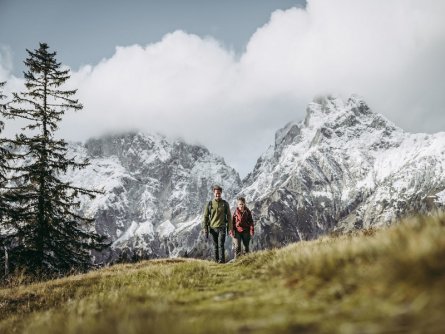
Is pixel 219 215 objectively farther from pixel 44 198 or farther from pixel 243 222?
pixel 44 198

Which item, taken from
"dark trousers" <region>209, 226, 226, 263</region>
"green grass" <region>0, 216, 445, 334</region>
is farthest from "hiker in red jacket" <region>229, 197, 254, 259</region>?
"green grass" <region>0, 216, 445, 334</region>

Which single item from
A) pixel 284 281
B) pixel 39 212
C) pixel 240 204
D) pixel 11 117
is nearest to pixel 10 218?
pixel 39 212

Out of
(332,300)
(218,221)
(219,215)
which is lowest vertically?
(332,300)

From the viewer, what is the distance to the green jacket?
723 inches

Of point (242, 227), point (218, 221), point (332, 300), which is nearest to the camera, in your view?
point (332, 300)

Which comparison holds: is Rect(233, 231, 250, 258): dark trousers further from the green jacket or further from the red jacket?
the green jacket

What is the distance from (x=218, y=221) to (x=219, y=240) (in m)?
1.14

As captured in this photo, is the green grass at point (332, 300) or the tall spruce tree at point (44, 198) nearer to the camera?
the green grass at point (332, 300)

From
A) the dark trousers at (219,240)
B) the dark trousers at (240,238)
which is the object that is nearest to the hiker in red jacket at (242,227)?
the dark trousers at (240,238)

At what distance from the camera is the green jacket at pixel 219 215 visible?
18.4 meters

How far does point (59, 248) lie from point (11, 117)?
9.25 m

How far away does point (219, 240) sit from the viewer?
18984mm

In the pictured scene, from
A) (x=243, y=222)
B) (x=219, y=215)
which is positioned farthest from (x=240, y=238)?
(x=219, y=215)

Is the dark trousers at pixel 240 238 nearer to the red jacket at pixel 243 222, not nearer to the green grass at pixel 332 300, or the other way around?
the red jacket at pixel 243 222
